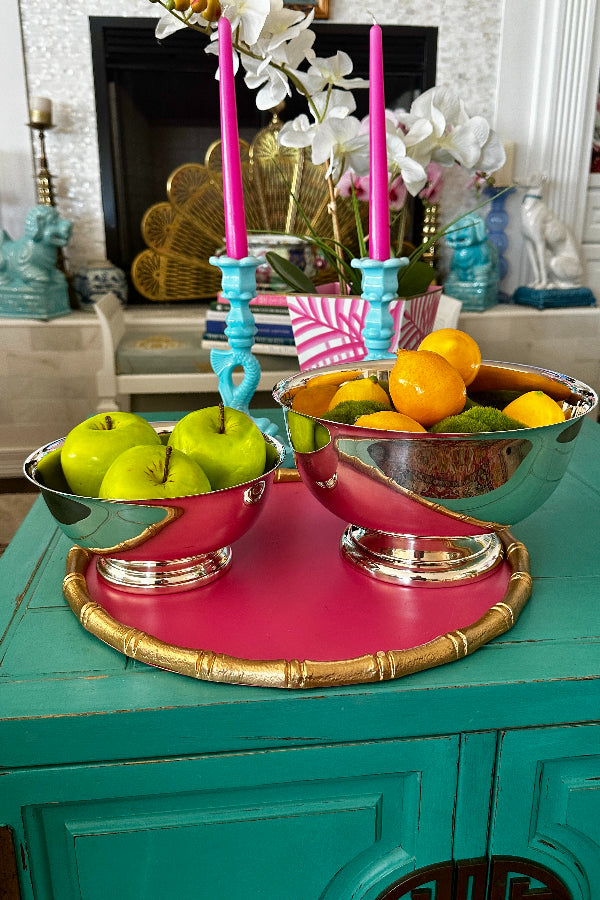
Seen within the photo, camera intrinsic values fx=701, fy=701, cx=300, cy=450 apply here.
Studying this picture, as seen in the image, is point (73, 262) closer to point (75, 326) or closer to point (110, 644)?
point (75, 326)

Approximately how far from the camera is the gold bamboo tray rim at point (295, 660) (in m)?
0.43

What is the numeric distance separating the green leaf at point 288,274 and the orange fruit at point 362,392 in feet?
1.41

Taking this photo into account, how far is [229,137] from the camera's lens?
0.64 meters

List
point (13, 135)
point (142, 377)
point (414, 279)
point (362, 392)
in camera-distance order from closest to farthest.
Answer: point (362, 392), point (414, 279), point (142, 377), point (13, 135)

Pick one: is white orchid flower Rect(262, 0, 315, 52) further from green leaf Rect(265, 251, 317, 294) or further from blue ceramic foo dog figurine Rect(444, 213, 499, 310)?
blue ceramic foo dog figurine Rect(444, 213, 499, 310)

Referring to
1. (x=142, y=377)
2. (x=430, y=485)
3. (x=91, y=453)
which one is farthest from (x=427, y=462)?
(x=142, y=377)

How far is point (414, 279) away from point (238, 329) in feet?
1.19

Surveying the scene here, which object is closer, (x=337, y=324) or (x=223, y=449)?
(x=223, y=449)

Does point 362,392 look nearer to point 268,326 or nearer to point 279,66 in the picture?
point 279,66

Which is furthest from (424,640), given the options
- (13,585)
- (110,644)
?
(13,585)

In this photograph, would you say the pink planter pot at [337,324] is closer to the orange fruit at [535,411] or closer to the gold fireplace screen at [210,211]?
the orange fruit at [535,411]

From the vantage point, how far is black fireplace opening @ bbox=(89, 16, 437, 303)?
2.43 meters

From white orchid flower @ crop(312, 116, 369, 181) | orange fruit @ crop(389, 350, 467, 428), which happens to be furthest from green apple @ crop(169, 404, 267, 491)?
white orchid flower @ crop(312, 116, 369, 181)

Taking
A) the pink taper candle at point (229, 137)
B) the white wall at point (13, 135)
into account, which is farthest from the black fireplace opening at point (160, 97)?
the pink taper candle at point (229, 137)
